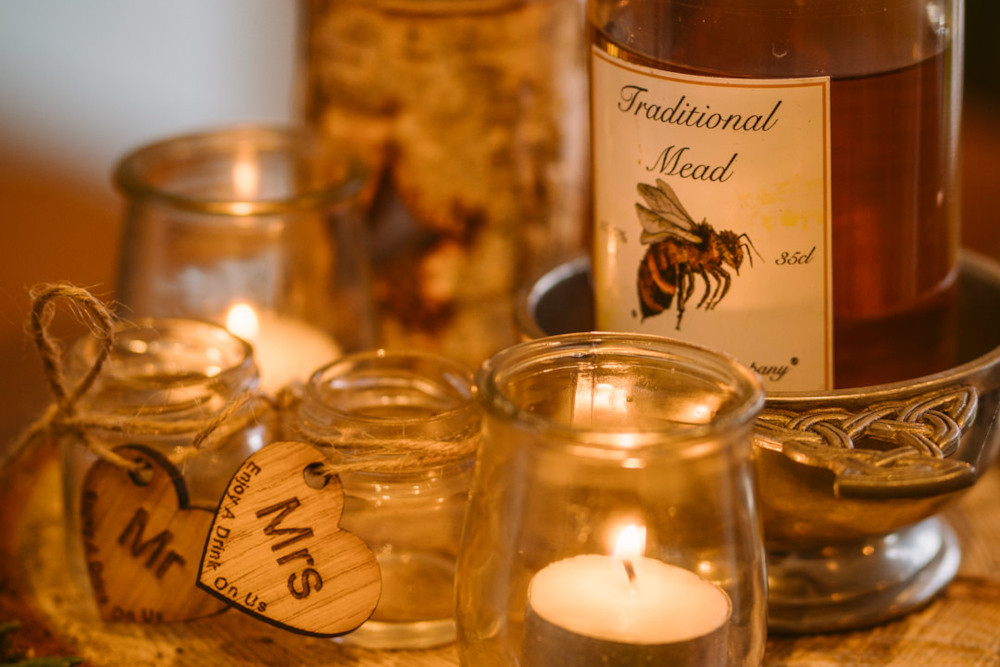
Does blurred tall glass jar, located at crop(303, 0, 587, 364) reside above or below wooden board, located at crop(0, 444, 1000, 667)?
above

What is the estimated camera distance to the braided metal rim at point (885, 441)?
0.34 m

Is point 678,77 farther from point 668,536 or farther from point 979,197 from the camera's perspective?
point 979,197

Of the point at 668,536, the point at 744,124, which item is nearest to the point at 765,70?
the point at 744,124

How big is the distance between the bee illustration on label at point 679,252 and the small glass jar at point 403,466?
3.7 inches

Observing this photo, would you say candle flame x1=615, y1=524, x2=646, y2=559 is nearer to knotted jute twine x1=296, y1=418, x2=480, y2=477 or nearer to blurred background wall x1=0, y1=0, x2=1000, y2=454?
knotted jute twine x1=296, y1=418, x2=480, y2=477

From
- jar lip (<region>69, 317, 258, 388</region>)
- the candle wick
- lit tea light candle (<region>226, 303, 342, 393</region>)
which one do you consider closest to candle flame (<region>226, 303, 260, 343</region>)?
lit tea light candle (<region>226, 303, 342, 393</region>)

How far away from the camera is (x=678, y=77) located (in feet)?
1.34

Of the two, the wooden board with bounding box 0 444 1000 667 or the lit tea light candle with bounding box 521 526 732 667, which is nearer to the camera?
the lit tea light candle with bounding box 521 526 732 667

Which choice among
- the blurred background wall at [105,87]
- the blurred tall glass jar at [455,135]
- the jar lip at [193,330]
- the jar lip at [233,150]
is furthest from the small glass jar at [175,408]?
the blurred background wall at [105,87]

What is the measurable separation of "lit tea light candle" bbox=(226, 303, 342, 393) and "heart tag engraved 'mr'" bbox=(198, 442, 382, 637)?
0.79 feet

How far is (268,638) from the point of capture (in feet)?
1.45

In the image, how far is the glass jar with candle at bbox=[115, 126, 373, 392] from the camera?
2.09 ft

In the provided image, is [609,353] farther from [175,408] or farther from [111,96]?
[111,96]

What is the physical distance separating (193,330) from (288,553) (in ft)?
0.48
